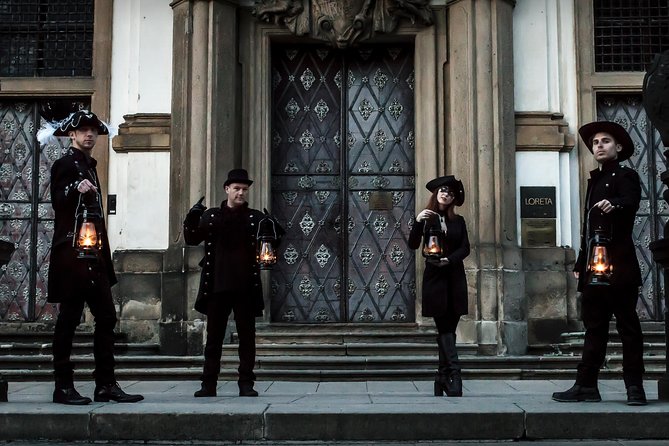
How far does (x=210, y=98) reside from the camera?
12.4 metres

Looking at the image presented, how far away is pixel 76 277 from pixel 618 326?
4.37m

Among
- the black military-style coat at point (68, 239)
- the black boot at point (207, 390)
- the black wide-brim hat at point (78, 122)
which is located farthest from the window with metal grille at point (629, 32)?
the black military-style coat at point (68, 239)

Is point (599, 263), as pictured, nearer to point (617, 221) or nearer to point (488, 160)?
point (617, 221)

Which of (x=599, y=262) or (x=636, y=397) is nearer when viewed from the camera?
(x=599, y=262)

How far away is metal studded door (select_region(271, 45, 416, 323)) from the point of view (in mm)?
13383

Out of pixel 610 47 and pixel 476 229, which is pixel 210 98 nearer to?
pixel 476 229

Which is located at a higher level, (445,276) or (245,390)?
(445,276)

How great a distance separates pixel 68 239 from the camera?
25.9 ft

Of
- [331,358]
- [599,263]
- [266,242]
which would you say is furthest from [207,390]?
[599,263]

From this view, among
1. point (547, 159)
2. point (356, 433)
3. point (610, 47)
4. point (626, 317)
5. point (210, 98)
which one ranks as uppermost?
point (610, 47)

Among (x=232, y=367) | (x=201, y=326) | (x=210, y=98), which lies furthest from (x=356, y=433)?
(x=210, y=98)

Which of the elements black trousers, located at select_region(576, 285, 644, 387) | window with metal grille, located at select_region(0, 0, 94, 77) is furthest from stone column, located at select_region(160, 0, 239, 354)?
black trousers, located at select_region(576, 285, 644, 387)

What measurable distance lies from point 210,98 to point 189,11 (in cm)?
121

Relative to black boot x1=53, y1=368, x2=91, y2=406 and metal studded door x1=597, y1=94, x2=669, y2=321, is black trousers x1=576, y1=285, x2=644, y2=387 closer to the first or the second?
black boot x1=53, y1=368, x2=91, y2=406
